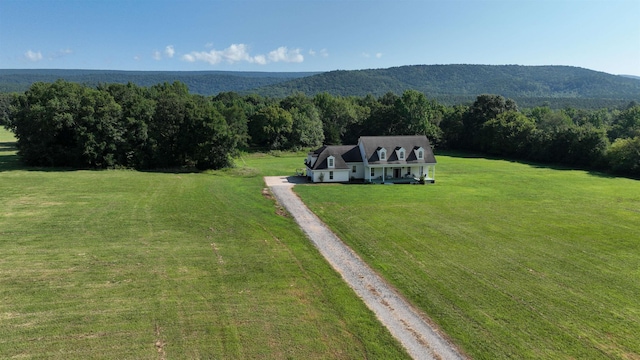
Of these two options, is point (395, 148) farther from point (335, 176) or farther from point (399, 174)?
point (335, 176)

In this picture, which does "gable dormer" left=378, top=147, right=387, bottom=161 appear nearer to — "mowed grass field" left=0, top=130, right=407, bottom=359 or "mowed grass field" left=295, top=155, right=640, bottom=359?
"mowed grass field" left=295, top=155, right=640, bottom=359

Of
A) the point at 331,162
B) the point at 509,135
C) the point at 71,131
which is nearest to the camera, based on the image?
the point at 331,162

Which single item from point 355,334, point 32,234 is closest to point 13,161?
point 32,234

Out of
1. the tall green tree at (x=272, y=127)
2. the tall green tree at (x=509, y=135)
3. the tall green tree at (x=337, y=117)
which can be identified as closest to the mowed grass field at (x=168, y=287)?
the tall green tree at (x=272, y=127)

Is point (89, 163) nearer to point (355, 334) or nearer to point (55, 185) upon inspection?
point (55, 185)

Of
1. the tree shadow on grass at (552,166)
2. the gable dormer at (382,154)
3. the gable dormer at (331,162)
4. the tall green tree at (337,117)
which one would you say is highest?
the tall green tree at (337,117)

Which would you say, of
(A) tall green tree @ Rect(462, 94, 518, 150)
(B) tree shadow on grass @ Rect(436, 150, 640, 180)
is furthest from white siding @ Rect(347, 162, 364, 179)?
(A) tall green tree @ Rect(462, 94, 518, 150)

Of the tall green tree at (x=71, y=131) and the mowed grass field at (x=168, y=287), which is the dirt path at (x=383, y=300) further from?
the tall green tree at (x=71, y=131)

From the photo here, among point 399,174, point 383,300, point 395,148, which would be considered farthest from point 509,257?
point 395,148
